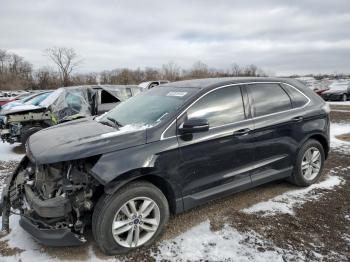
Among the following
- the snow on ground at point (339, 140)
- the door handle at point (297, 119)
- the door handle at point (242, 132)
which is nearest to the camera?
the door handle at point (242, 132)

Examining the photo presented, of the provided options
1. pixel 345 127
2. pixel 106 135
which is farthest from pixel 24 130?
pixel 345 127

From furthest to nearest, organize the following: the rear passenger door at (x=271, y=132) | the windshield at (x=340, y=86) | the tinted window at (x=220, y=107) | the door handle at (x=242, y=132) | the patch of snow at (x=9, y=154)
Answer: the windshield at (x=340, y=86)
the patch of snow at (x=9, y=154)
the rear passenger door at (x=271, y=132)
the door handle at (x=242, y=132)
the tinted window at (x=220, y=107)

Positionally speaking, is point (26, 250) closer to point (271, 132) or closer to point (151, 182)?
point (151, 182)

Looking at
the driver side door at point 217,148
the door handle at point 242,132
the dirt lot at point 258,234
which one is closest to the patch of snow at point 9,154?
the dirt lot at point 258,234

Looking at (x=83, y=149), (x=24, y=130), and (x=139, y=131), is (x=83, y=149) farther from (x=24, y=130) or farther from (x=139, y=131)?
(x=24, y=130)

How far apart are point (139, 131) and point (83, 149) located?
60 cm

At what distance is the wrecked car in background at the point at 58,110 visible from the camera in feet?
25.1

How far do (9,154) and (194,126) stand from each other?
6148 millimetres

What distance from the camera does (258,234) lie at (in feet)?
11.6

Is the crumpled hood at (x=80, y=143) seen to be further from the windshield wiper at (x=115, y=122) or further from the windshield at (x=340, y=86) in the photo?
the windshield at (x=340, y=86)

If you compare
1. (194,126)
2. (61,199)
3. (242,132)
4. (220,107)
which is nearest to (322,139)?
(242,132)

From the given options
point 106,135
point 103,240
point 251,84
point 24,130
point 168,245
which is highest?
point 251,84

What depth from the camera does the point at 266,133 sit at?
4.14 m

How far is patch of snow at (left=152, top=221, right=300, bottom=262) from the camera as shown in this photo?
3.12 meters
